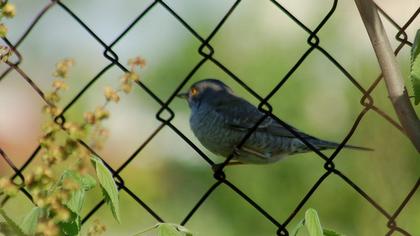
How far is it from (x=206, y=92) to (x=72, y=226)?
185cm

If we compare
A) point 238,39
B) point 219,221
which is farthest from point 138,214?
point 238,39

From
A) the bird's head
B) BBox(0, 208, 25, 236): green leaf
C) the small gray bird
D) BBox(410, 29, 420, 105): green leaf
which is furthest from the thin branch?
the bird's head

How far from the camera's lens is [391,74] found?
1530mm

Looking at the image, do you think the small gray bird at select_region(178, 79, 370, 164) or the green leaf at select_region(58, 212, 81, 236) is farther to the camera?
the small gray bird at select_region(178, 79, 370, 164)

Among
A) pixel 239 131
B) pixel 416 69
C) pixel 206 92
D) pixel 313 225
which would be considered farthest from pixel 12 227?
pixel 206 92

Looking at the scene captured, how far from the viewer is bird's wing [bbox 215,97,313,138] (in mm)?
2689

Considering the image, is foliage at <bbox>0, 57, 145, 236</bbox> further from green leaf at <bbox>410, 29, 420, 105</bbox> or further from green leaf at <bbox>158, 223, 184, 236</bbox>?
green leaf at <bbox>410, 29, 420, 105</bbox>

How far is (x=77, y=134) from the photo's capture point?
104cm

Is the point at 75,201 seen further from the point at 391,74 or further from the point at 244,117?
the point at 244,117

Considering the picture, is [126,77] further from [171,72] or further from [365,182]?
[171,72]

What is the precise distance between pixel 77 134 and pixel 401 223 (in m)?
3.66

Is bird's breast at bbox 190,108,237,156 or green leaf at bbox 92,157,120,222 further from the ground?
bird's breast at bbox 190,108,237,156

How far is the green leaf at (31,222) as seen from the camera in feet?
3.76

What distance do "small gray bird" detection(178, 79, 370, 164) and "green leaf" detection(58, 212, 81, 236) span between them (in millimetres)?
1248
